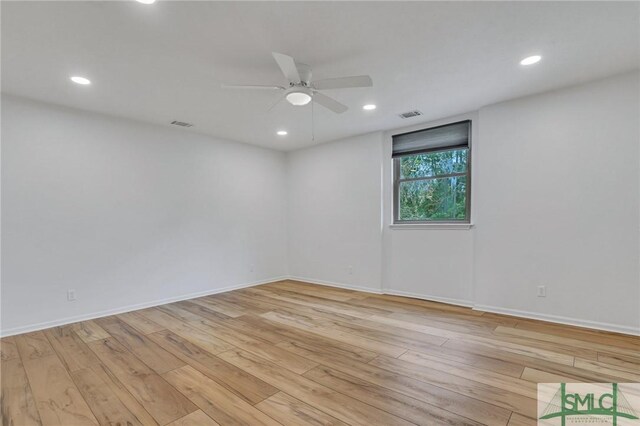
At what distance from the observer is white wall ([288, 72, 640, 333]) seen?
2965mm

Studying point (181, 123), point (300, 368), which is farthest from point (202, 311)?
point (181, 123)

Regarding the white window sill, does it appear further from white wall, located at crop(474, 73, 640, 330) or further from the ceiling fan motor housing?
the ceiling fan motor housing

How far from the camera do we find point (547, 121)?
3344 millimetres

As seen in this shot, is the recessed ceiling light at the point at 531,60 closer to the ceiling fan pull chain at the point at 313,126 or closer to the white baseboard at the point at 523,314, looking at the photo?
the ceiling fan pull chain at the point at 313,126

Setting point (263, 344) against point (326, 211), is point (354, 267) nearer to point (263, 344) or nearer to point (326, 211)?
point (326, 211)

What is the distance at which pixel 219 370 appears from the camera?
2.36m

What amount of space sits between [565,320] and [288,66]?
12.5 ft

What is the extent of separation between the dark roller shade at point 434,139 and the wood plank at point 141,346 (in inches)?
156

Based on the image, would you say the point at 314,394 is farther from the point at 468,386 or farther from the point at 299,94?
the point at 299,94

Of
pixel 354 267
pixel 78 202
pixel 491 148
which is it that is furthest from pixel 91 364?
pixel 491 148

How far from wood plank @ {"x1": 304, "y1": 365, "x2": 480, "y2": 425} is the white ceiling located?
2562 millimetres

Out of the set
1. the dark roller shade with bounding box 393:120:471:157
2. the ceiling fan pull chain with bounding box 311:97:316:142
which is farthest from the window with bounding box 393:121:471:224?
→ the ceiling fan pull chain with bounding box 311:97:316:142

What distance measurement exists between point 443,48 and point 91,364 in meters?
3.90

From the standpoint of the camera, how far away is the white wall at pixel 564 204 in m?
2.95
